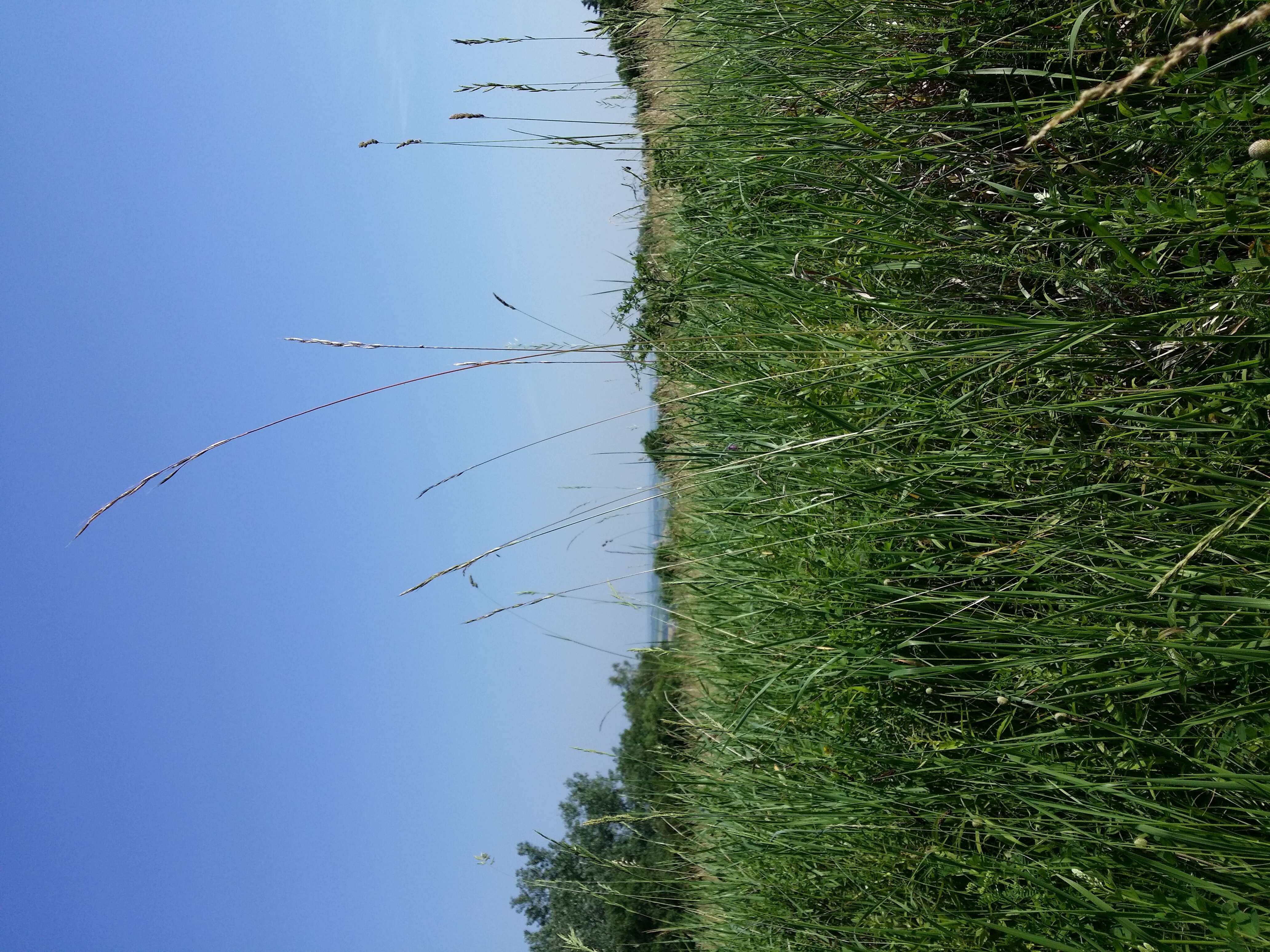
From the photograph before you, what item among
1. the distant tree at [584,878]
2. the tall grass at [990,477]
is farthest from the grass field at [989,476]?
the distant tree at [584,878]

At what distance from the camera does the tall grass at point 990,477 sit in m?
1.46

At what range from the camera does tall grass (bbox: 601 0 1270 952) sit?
1.46m

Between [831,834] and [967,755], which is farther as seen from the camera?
[831,834]

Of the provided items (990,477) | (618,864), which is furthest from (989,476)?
(618,864)

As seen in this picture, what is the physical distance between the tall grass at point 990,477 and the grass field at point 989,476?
0.04 feet

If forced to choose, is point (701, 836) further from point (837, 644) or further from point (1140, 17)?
point (1140, 17)

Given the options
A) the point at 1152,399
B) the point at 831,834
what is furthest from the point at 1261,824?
the point at 831,834

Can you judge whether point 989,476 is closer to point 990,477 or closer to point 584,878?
point 990,477

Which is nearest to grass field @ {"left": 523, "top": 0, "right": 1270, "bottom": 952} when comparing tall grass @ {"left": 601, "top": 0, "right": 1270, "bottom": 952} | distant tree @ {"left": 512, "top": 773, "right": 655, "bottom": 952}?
tall grass @ {"left": 601, "top": 0, "right": 1270, "bottom": 952}

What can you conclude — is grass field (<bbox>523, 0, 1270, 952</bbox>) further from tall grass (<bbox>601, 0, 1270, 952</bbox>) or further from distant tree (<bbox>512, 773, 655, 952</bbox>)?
distant tree (<bbox>512, 773, 655, 952</bbox>)

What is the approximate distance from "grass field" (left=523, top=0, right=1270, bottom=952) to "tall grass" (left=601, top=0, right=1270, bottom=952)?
0.01 m

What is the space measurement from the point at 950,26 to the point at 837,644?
5.47ft

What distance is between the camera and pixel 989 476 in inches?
72.7

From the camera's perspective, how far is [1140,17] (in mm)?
1720
